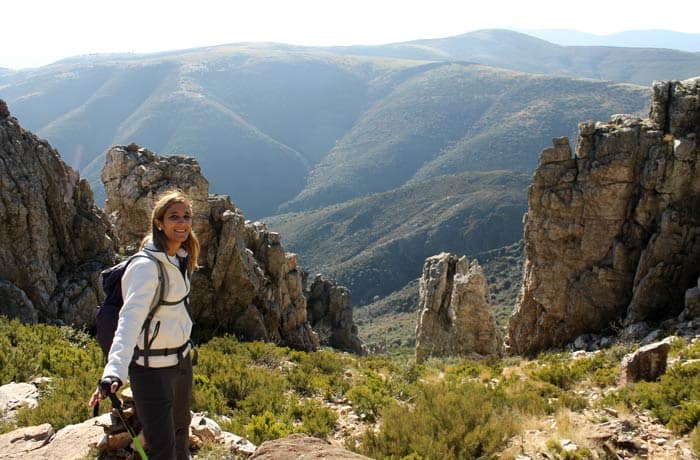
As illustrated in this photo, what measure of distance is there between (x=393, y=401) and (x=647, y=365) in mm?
4995

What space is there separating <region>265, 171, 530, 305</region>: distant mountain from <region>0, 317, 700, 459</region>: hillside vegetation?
272 feet

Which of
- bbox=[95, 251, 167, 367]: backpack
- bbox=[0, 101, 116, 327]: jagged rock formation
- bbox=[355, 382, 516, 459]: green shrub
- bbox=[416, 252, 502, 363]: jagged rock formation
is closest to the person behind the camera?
bbox=[95, 251, 167, 367]: backpack

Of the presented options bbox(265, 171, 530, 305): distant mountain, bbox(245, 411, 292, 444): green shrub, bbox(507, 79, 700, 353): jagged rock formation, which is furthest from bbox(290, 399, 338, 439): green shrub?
bbox(265, 171, 530, 305): distant mountain

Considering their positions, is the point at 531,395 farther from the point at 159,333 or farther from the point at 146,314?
the point at 146,314

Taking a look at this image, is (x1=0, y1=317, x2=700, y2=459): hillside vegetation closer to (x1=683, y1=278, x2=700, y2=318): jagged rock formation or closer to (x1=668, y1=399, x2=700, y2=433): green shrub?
(x1=668, y1=399, x2=700, y2=433): green shrub

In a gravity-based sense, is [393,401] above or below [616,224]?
below

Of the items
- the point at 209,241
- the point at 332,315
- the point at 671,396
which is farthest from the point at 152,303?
the point at 332,315

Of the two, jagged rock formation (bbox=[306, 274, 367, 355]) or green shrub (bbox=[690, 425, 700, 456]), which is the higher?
green shrub (bbox=[690, 425, 700, 456])

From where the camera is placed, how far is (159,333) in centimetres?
519

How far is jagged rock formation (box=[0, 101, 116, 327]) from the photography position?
14367mm

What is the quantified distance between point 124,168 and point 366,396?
13.6m

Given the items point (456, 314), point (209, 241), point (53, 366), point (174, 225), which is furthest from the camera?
point (456, 314)

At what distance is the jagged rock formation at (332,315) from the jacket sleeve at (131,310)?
1122 inches

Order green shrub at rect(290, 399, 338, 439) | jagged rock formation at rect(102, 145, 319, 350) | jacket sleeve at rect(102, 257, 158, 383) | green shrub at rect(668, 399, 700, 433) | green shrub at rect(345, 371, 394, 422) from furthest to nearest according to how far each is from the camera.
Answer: jagged rock formation at rect(102, 145, 319, 350)
green shrub at rect(345, 371, 394, 422)
green shrub at rect(290, 399, 338, 439)
green shrub at rect(668, 399, 700, 433)
jacket sleeve at rect(102, 257, 158, 383)
